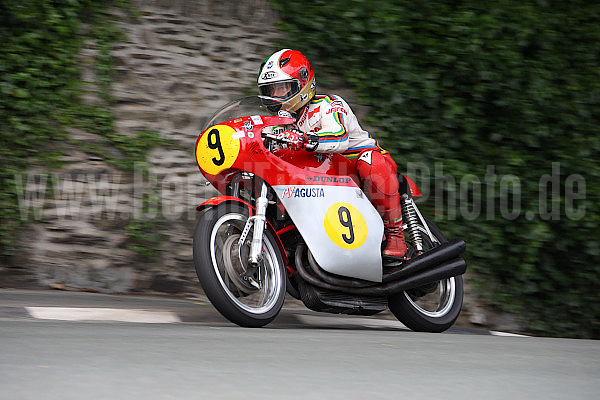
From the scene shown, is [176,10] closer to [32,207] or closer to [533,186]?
[32,207]

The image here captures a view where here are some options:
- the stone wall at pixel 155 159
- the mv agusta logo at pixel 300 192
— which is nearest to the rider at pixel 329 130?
the mv agusta logo at pixel 300 192

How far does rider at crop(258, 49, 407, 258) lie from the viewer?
524 cm

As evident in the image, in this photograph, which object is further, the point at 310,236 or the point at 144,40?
the point at 144,40

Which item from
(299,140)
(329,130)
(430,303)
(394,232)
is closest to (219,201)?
(299,140)

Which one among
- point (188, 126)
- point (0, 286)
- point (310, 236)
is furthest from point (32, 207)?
point (310, 236)

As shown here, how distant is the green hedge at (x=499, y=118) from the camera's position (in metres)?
7.59

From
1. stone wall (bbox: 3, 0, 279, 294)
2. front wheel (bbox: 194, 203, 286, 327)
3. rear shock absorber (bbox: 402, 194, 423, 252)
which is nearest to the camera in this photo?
front wheel (bbox: 194, 203, 286, 327)

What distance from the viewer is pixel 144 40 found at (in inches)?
309

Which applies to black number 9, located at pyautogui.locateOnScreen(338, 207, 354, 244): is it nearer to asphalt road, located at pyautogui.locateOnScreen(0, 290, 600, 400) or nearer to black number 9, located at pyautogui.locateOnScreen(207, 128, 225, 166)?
asphalt road, located at pyautogui.locateOnScreen(0, 290, 600, 400)

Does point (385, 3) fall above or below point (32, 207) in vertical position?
above

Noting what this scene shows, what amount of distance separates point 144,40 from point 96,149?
139cm

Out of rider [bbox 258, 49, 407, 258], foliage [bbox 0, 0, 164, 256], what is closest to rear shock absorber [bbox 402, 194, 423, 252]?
rider [bbox 258, 49, 407, 258]

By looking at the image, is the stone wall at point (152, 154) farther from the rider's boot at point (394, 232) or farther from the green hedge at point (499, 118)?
the rider's boot at point (394, 232)

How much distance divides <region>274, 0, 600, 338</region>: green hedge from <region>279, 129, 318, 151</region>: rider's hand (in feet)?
8.51
